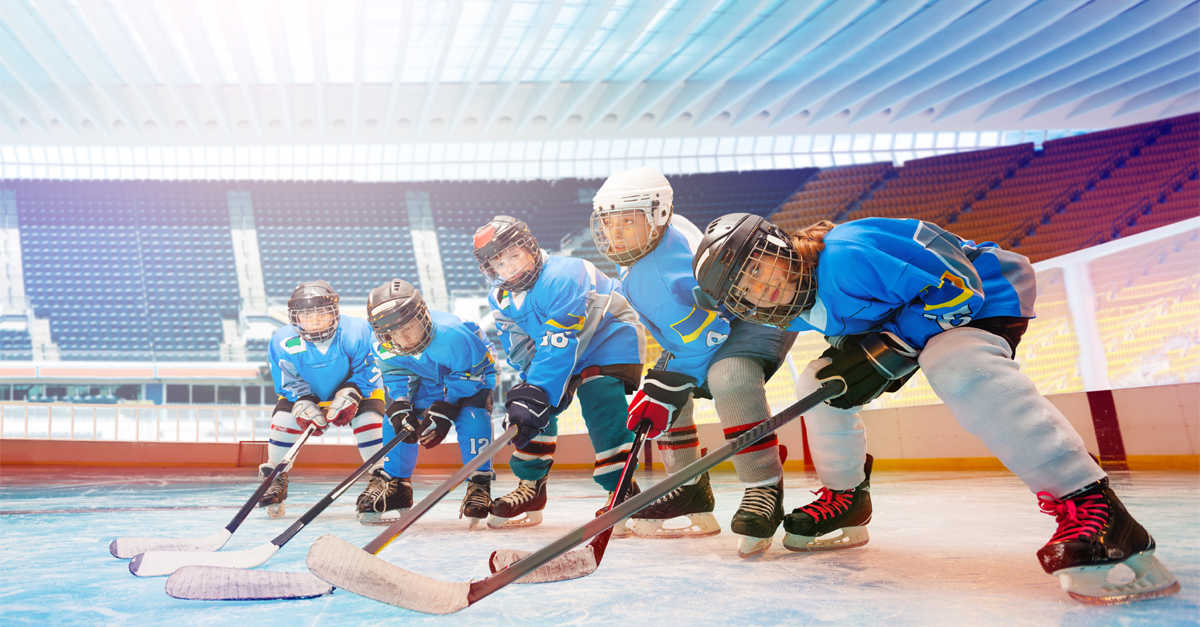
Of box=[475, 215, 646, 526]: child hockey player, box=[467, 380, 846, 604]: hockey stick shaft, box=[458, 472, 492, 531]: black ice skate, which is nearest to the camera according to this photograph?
box=[467, 380, 846, 604]: hockey stick shaft

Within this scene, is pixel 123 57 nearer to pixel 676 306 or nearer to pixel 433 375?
pixel 433 375

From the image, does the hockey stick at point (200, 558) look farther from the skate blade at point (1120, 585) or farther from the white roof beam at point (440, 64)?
the white roof beam at point (440, 64)

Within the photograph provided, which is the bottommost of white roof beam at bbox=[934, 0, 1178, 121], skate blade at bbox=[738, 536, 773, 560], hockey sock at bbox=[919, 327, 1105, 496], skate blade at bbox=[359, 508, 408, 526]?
skate blade at bbox=[738, 536, 773, 560]

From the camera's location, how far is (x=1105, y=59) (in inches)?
459

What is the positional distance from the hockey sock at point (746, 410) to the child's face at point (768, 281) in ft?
1.48

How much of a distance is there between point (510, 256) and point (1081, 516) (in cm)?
176

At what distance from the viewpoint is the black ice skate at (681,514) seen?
2.15 metres

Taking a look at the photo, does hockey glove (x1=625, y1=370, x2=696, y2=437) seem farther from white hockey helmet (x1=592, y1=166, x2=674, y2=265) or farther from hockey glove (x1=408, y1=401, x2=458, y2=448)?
hockey glove (x1=408, y1=401, x2=458, y2=448)

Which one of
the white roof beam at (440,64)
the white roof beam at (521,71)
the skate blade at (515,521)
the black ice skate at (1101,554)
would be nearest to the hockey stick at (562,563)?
the black ice skate at (1101,554)

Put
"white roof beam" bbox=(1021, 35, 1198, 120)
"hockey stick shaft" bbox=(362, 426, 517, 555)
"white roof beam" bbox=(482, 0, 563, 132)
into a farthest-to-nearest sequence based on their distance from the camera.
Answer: "white roof beam" bbox=(1021, 35, 1198, 120) → "white roof beam" bbox=(482, 0, 563, 132) → "hockey stick shaft" bbox=(362, 426, 517, 555)

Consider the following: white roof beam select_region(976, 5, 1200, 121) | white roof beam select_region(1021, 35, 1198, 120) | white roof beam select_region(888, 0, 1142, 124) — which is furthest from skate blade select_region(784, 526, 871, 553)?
white roof beam select_region(1021, 35, 1198, 120)

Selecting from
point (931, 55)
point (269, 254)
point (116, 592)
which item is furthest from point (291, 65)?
point (116, 592)

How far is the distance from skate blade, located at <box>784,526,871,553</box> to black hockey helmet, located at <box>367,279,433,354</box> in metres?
1.58

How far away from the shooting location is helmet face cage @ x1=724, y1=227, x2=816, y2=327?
1.47 meters
